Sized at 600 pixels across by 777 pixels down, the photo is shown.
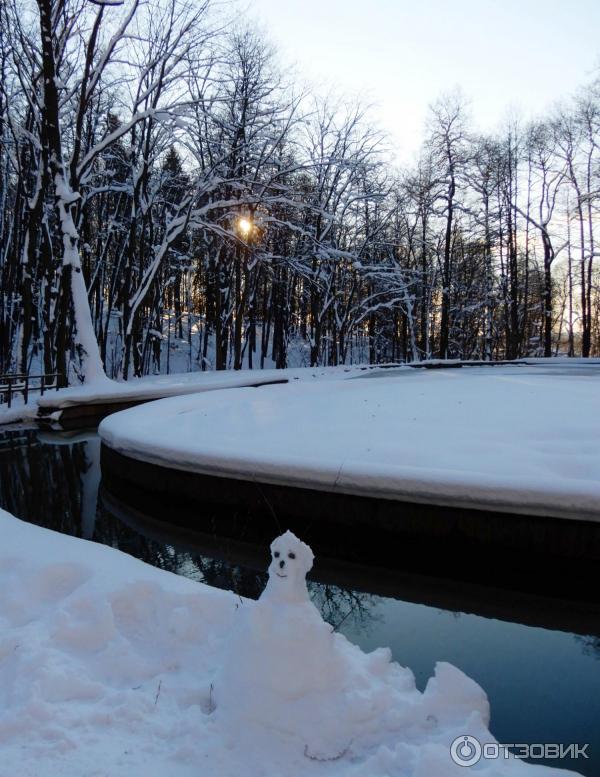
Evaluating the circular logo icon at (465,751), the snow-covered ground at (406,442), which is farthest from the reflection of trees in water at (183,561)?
the circular logo icon at (465,751)

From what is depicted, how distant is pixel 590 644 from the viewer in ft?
13.5

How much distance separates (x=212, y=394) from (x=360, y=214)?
21.6 meters

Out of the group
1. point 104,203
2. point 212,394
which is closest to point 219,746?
point 212,394

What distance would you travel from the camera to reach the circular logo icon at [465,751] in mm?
2189

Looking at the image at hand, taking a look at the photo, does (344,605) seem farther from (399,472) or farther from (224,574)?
(399,472)

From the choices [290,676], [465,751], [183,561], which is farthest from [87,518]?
[465,751]

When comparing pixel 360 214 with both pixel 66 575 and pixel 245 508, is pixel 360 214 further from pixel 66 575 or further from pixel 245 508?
pixel 66 575

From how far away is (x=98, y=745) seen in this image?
7.41ft

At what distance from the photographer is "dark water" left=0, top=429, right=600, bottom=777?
10.7 ft

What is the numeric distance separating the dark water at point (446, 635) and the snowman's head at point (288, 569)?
158 cm

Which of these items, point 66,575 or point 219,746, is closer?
point 219,746

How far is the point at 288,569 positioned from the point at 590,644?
2922mm

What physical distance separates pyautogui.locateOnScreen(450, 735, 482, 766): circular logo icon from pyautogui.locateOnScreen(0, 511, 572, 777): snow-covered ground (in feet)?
0.10

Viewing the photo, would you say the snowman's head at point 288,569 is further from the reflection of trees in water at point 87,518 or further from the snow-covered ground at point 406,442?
the snow-covered ground at point 406,442
